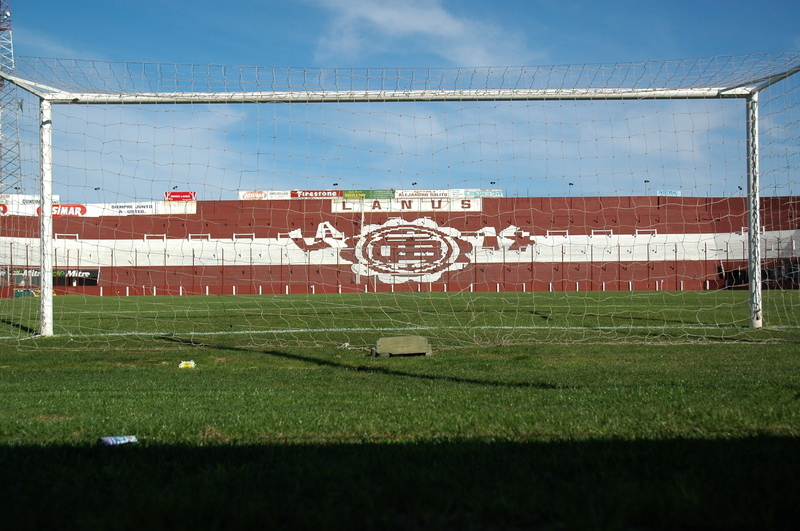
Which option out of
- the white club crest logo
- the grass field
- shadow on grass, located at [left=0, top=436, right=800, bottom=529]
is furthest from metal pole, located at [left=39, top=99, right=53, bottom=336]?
shadow on grass, located at [left=0, top=436, right=800, bottom=529]

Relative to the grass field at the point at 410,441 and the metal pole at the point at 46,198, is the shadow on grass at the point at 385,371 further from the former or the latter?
the metal pole at the point at 46,198

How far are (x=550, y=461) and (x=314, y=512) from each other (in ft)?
4.63

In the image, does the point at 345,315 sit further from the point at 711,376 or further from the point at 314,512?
the point at 314,512

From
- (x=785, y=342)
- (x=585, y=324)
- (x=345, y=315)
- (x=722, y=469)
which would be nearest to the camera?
(x=722, y=469)

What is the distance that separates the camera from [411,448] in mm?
3678

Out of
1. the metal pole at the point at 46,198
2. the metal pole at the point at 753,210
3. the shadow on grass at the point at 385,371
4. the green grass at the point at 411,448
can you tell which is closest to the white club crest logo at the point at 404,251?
the shadow on grass at the point at 385,371

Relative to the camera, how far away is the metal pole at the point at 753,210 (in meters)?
11.4

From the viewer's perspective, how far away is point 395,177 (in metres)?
11.6

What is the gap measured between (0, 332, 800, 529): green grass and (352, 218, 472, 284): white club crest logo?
8481mm

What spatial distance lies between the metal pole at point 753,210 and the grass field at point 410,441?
2.63m

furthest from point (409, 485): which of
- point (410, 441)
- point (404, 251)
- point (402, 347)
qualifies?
point (404, 251)

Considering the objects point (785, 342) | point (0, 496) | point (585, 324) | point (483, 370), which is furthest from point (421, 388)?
point (585, 324)

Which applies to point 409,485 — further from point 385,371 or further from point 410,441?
point 385,371

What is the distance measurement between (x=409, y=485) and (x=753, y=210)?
1097cm
